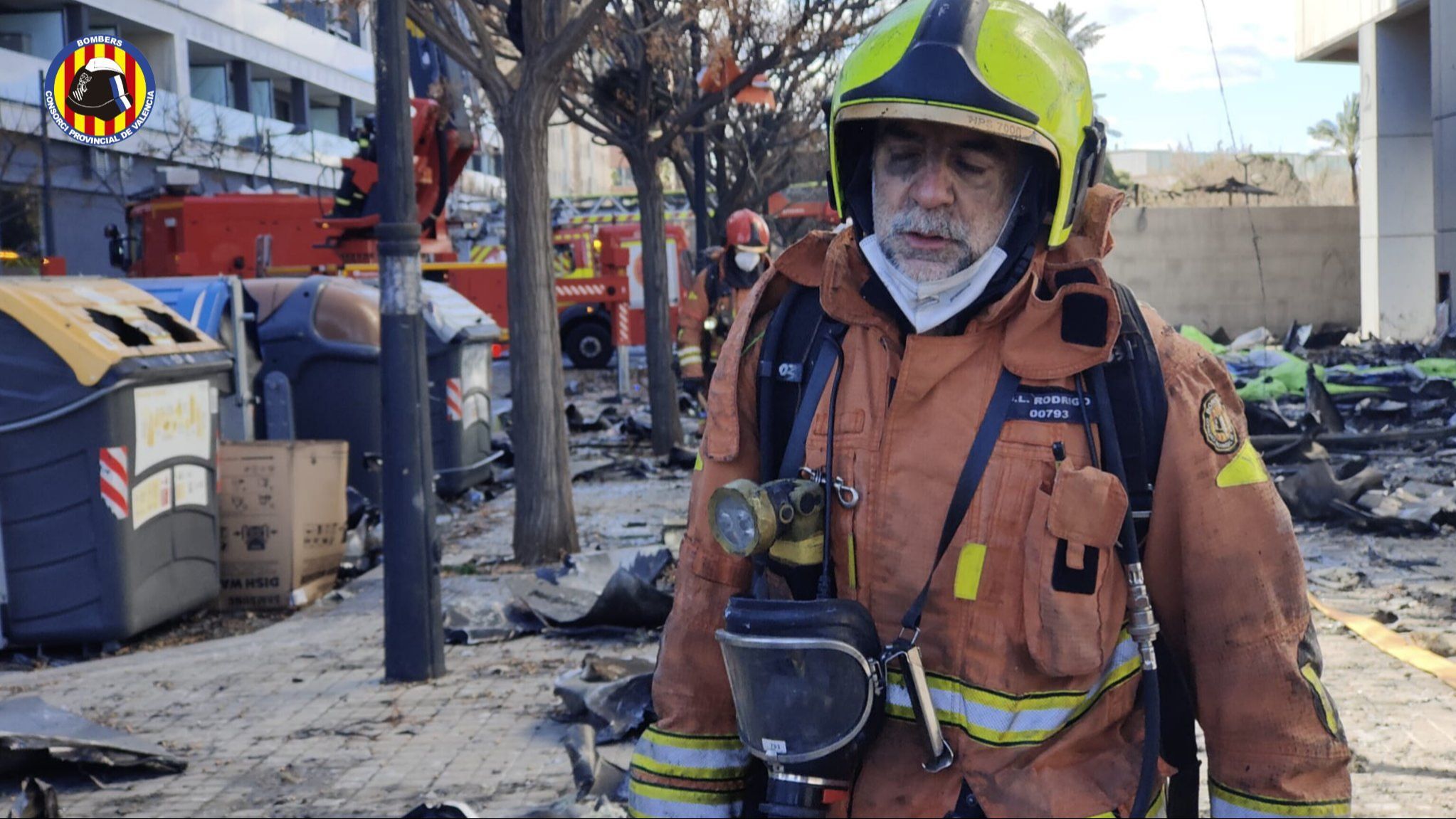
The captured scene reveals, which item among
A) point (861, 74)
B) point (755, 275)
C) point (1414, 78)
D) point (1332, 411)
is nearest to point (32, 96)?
point (755, 275)

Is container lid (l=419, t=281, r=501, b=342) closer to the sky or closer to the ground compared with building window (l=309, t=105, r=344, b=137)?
closer to the ground

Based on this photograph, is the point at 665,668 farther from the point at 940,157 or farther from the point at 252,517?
the point at 252,517

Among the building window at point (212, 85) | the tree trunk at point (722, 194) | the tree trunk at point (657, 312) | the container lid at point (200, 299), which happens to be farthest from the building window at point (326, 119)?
the container lid at point (200, 299)

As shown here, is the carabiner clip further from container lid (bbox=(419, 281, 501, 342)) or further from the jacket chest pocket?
container lid (bbox=(419, 281, 501, 342))

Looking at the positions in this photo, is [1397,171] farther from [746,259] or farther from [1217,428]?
[1217,428]

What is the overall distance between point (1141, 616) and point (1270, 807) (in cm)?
30

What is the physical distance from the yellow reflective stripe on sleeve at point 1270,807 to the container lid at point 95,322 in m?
6.64

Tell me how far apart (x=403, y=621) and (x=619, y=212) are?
113 feet

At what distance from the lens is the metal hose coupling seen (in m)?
2.10

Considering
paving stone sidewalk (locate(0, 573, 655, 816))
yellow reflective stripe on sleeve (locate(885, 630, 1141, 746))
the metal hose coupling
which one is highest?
the metal hose coupling

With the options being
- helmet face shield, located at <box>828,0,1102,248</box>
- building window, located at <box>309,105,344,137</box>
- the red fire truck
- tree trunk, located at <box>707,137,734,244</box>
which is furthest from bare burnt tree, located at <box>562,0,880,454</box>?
building window, located at <box>309,105,344,137</box>

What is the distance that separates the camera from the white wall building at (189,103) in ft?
78.9

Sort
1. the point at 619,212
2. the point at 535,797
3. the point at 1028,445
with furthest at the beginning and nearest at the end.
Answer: the point at 619,212 → the point at 535,797 → the point at 1028,445

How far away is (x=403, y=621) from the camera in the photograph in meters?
6.69
